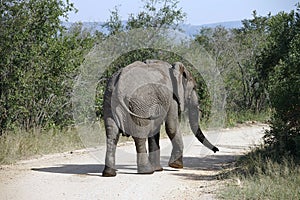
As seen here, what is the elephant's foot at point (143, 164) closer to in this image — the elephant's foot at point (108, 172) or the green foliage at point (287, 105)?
the elephant's foot at point (108, 172)

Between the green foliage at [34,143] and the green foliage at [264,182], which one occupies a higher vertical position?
the green foliage at [34,143]

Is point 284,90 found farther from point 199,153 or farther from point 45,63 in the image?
point 45,63

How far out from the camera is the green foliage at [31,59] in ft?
49.8

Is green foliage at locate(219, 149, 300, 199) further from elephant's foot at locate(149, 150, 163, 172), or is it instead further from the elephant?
the elephant

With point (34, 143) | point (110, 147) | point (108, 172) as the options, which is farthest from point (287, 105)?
point (34, 143)

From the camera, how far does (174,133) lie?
12.0 metres

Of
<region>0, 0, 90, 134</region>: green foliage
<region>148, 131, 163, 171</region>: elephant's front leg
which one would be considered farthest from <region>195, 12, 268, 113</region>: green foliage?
<region>148, 131, 163, 171</region>: elephant's front leg

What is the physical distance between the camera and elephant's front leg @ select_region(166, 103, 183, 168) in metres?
11.8

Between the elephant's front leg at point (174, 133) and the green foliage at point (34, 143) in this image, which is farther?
the green foliage at point (34, 143)

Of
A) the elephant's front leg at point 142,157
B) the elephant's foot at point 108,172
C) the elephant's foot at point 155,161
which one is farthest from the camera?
the elephant's foot at point 155,161

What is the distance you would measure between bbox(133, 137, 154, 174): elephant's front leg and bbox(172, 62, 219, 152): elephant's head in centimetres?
144

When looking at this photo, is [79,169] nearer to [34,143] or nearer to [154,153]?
[154,153]

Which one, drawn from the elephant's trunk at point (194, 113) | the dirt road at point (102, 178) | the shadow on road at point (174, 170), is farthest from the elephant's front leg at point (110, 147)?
the elephant's trunk at point (194, 113)

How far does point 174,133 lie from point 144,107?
141 cm
